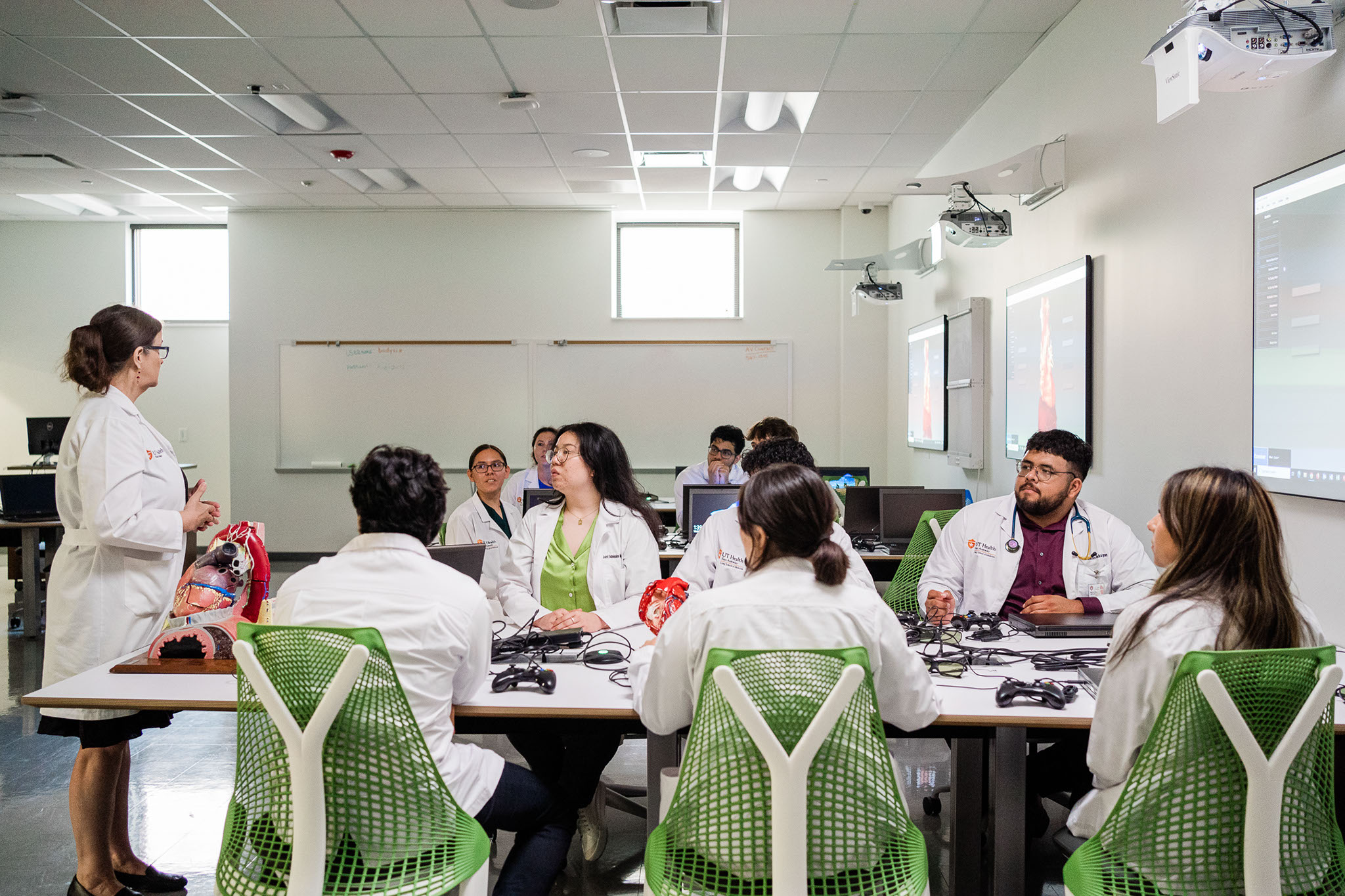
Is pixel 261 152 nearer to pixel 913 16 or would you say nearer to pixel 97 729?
pixel 913 16

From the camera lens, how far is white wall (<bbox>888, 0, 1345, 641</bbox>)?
2.58 metres

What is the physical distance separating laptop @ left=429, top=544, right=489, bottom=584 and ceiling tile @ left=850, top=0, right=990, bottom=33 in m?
3.02

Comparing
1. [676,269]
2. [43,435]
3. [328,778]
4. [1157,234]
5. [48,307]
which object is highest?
[676,269]

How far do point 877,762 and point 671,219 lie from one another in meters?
7.03

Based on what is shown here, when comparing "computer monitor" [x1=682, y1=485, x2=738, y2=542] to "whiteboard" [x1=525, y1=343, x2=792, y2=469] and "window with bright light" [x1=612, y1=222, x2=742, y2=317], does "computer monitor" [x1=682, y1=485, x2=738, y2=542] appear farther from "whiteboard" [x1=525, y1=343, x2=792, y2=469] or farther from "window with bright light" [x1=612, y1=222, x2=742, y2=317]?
"window with bright light" [x1=612, y1=222, x2=742, y2=317]

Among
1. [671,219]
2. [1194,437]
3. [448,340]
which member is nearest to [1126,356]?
[1194,437]

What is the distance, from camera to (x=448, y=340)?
787 cm

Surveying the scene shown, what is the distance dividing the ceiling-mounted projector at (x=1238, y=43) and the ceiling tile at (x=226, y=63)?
410 cm

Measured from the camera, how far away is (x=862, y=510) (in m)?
4.84

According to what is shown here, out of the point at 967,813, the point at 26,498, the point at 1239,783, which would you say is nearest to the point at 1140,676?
the point at 1239,783

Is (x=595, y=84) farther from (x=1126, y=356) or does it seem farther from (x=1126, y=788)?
(x=1126, y=788)

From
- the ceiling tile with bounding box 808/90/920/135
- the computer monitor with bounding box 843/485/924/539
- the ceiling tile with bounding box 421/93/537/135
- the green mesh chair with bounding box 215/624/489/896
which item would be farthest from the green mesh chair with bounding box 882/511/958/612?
the ceiling tile with bounding box 421/93/537/135

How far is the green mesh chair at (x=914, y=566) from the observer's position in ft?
11.3

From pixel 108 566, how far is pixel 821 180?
5697mm
